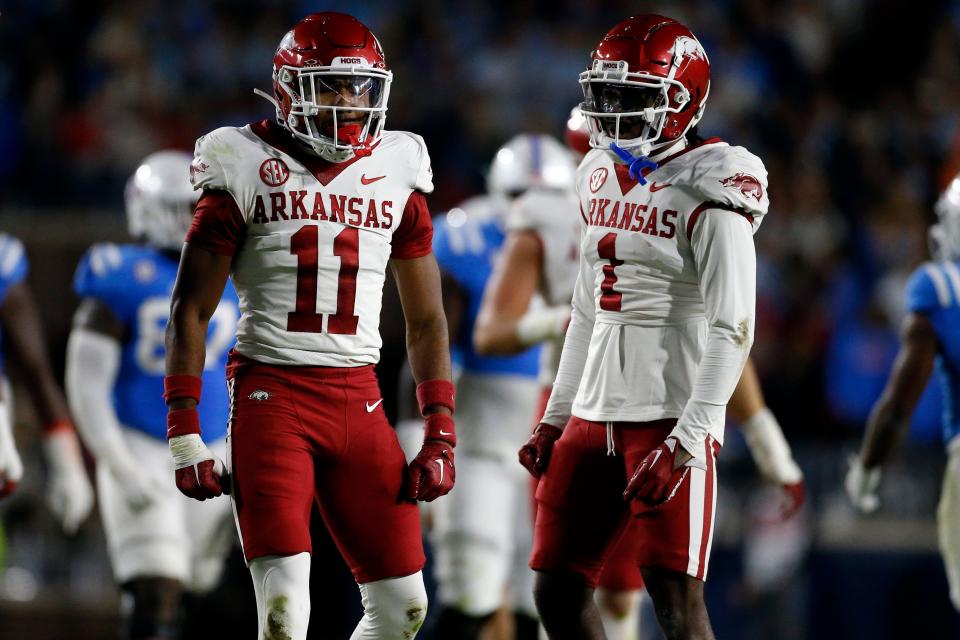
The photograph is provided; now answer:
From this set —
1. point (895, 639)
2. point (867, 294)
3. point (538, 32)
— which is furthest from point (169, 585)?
point (538, 32)

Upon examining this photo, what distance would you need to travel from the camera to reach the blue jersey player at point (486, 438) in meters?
5.74

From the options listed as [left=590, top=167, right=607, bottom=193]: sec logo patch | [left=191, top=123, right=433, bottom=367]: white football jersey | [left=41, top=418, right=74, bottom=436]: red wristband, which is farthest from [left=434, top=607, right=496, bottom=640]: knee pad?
[left=590, top=167, right=607, bottom=193]: sec logo patch

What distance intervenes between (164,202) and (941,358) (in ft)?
9.65

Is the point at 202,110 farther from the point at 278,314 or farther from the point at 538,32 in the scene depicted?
the point at 278,314

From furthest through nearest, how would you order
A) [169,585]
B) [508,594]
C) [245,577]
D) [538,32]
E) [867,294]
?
[538,32] < [867,294] < [245,577] < [508,594] < [169,585]

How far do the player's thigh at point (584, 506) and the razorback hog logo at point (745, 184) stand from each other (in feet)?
2.43

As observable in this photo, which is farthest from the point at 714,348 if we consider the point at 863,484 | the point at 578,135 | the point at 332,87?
the point at 578,135

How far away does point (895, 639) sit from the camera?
7.71 meters

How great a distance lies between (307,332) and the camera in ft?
12.9

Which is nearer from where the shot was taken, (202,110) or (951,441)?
(951,441)

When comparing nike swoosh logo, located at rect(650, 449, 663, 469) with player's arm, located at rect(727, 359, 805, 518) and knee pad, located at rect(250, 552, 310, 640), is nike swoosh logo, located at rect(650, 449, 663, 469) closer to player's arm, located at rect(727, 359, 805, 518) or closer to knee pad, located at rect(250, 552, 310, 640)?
knee pad, located at rect(250, 552, 310, 640)

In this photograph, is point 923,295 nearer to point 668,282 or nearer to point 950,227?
point 950,227

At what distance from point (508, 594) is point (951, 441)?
1.90 meters

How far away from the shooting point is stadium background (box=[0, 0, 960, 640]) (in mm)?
7730
